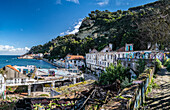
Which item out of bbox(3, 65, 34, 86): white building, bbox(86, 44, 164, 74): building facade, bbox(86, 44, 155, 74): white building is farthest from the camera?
bbox(86, 44, 155, 74): white building

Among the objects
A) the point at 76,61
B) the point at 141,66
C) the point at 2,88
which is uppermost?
the point at 141,66

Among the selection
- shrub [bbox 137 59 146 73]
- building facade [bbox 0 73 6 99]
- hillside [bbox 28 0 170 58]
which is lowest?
building facade [bbox 0 73 6 99]

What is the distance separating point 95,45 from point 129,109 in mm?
69125

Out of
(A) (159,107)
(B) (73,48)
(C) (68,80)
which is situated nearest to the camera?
(A) (159,107)

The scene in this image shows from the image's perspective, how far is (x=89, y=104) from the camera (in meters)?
7.32

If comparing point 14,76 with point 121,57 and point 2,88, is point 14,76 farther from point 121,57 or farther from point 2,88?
point 121,57

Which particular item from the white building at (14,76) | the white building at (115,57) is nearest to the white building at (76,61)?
the white building at (115,57)

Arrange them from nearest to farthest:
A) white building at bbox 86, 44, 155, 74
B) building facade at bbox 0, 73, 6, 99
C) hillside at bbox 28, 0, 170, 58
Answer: hillside at bbox 28, 0, 170, 58 < building facade at bbox 0, 73, 6, 99 < white building at bbox 86, 44, 155, 74

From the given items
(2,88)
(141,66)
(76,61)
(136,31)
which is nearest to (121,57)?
(141,66)

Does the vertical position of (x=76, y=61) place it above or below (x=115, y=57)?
below

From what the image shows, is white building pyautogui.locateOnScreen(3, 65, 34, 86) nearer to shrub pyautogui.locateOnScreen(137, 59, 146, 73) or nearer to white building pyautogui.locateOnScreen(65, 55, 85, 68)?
shrub pyautogui.locateOnScreen(137, 59, 146, 73)

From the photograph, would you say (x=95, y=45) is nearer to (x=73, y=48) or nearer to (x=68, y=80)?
(x=73, y=48)

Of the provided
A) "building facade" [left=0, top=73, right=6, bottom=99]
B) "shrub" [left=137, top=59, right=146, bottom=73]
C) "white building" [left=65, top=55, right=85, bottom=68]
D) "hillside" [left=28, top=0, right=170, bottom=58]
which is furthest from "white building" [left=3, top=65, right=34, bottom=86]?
"white building" [left=65, top=55, right=85, bottom=68]

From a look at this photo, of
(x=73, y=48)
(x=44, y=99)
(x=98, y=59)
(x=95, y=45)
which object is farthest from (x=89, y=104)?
(x=73, y=48)
